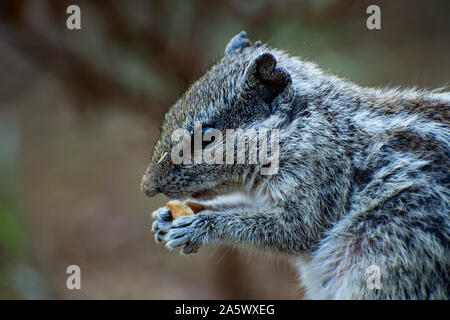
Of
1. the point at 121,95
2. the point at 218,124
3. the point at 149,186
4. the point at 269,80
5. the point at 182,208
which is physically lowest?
the point at 182,208

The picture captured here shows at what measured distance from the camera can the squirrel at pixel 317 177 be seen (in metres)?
1.97

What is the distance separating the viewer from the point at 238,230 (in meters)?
2.19

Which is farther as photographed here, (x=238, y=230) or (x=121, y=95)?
(x=121, y=95)

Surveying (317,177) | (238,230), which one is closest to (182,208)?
(238,230)

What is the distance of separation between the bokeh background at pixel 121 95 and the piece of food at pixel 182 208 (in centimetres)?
126

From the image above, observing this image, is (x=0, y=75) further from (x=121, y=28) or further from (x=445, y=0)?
(x=445, y=0)

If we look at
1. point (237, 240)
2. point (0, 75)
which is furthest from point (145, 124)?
point (237, 240)

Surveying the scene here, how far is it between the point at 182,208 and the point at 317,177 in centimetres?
73

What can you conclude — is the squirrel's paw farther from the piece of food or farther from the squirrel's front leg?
the piece of food

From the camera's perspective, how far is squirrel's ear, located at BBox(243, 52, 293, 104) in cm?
Result: 218

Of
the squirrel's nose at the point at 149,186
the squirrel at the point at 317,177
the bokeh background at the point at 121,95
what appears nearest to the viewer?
the squirrel at the point at 317,177

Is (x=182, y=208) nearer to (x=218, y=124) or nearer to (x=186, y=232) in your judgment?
(x=186, y=232)

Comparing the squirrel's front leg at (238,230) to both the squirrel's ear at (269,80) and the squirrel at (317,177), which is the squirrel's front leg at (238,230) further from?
the squirrel's ear at (269,80)

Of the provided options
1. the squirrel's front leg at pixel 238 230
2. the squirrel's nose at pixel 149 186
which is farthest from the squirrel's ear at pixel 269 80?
the squirrel's nose at pixel 149 186
